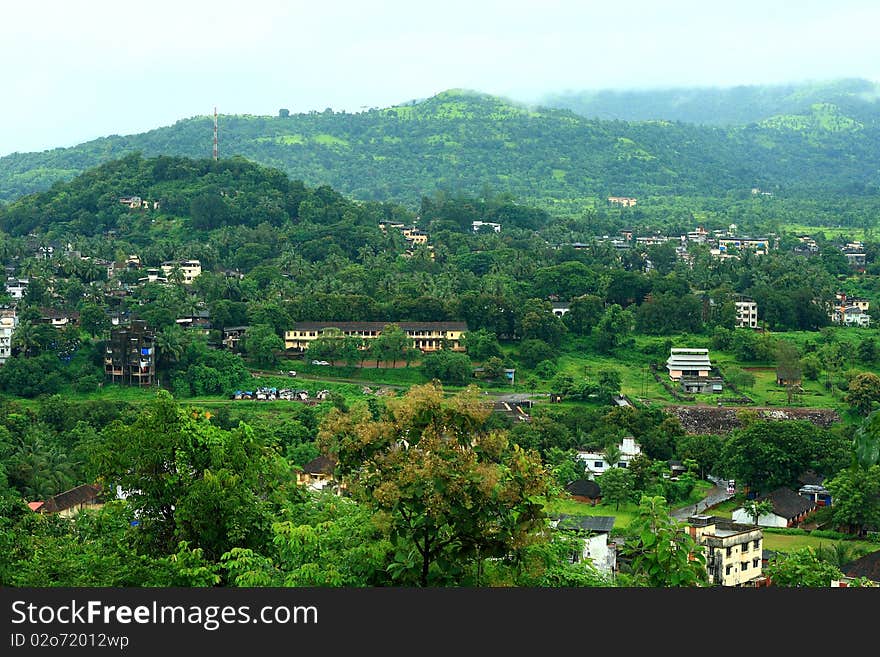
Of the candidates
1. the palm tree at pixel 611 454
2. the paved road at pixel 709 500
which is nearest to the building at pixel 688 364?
the palm tree at pixel 611 454

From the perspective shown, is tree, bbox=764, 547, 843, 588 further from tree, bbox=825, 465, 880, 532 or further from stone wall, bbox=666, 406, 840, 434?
stone wall, bbox=666, 406, 840, 434

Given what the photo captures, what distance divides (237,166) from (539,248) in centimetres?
2064

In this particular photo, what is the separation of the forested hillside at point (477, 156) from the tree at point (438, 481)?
82.4 m

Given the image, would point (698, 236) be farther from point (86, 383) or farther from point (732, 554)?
point (732, 554)

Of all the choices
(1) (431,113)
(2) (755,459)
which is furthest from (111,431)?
(1) (431,113)

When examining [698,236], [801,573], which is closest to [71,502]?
[801,573]

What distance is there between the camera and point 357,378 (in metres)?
39.2

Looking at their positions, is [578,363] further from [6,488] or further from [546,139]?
[546,139]

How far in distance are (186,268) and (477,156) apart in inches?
2453

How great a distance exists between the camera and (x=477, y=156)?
111m

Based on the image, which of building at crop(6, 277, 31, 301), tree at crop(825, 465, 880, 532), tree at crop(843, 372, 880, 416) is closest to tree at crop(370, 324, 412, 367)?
tree at crop(843, 372, 880, 416)

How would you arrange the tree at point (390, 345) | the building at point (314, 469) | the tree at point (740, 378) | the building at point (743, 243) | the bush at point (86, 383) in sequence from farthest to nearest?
the building at point (743, 243) < the tree at point (390, 345) < the tree at point (740, 378) < the bush at point (86, 383) < the building at point (314, 469)

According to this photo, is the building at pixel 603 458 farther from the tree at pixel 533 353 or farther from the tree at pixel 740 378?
the tree at pixel 533 353

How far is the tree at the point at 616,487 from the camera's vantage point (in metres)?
27.4
